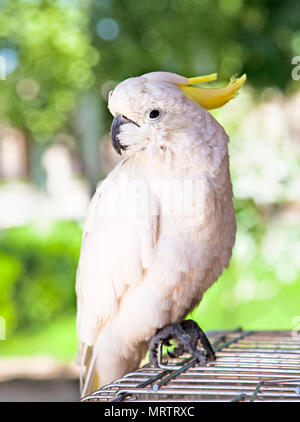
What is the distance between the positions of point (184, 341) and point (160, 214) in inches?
10.5

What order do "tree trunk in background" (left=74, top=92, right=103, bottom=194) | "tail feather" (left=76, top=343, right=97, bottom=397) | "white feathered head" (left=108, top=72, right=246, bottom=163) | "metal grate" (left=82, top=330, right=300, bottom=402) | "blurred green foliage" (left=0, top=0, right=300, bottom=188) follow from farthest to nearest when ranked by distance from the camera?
"tree trunk in background" (left=74, top=92, right=103, bottom=194)
"blurred green foliage" (left=0, top=0, right=300, bottom=188)
"tail feather" (left=76, top=343, right=97, bottom=397)
"white feathered head" (left=108, top=72, right=246, bottom=163)
"metal grate" (left=82, top=330, right=300, bottom=402)

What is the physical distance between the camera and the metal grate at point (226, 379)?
82cm

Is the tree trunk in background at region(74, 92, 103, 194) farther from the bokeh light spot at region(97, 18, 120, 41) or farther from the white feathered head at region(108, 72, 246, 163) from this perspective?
the white feathered head at region(108, 72, 246, 163)

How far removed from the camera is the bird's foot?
3.50ft

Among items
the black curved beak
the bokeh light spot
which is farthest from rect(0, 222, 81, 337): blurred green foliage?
the black curved beak

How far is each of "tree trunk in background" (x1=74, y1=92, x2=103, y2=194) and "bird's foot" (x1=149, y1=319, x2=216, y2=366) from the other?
2195 mm

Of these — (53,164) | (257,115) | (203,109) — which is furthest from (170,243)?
(53,164)

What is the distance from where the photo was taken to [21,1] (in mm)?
2910

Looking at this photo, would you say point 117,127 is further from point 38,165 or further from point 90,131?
point 38,165

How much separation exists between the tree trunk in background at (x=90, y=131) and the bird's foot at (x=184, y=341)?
220cm

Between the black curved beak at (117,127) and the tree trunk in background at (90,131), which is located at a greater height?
the tree trunk in background at (90,131)

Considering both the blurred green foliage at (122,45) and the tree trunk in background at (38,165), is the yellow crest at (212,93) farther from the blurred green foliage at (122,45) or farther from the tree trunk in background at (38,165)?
the tree trunk in background at (38,165)

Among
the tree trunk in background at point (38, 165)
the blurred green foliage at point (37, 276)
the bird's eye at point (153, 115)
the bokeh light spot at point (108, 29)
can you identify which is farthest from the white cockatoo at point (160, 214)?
the tree trunk in background at point (38, 165)
